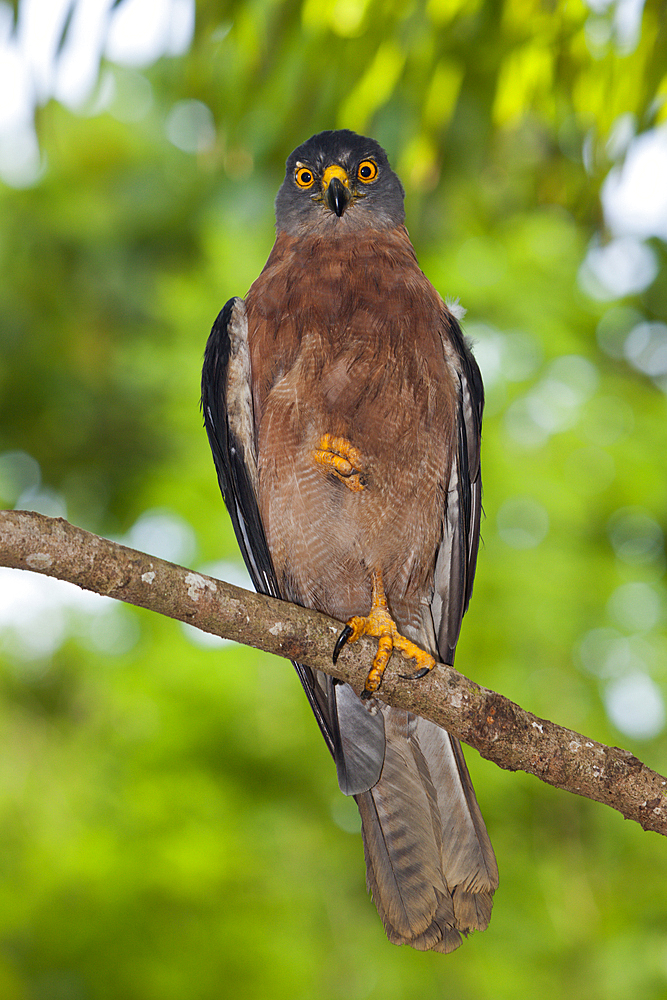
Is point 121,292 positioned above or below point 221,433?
above

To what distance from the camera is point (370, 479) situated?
2.97m

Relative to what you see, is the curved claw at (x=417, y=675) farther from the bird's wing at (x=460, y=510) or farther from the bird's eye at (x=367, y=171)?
the bird's eye at (x=367, y=171)

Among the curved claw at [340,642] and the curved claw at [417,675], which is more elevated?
the curved claw at [340,642]

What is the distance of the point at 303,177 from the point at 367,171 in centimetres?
28

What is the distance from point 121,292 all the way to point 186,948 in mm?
6004

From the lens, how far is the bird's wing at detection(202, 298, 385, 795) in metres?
3.17

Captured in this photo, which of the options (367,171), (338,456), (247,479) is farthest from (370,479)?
(367,171)

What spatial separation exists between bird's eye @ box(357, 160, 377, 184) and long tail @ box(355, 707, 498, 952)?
227 cm

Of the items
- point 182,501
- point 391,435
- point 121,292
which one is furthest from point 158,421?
point 391,435

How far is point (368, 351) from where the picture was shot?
2.85 meters

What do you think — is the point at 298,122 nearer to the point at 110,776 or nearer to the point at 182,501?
the point at 182,501

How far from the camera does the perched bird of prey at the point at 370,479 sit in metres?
2.85

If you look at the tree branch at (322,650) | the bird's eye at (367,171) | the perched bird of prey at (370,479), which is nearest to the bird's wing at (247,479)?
the perched bird of prey at (370,479)

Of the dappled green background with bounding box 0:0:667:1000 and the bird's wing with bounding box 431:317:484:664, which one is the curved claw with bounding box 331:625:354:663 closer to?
the bird's wing with bounding box 431:317:484:664
